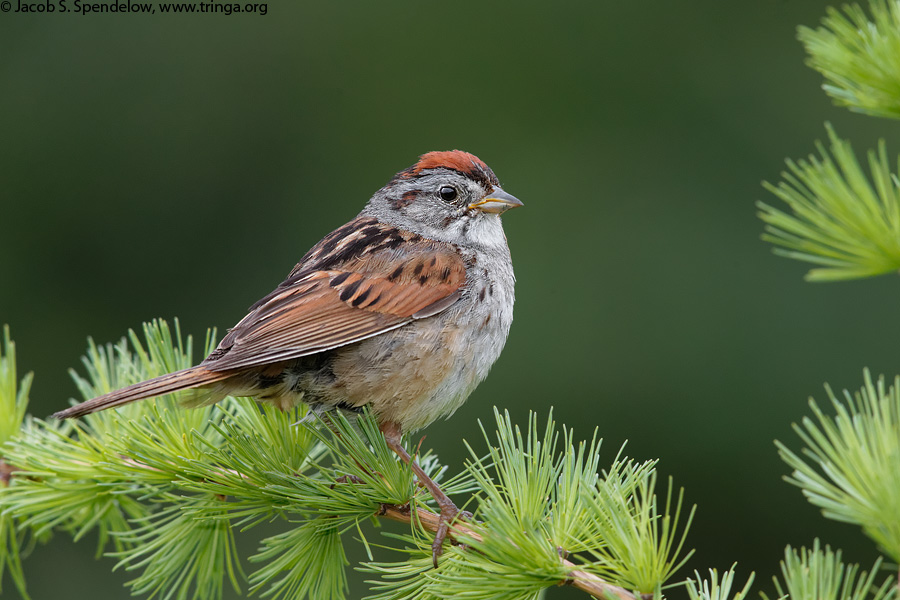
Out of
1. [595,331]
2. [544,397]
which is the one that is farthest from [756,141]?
[544,397]

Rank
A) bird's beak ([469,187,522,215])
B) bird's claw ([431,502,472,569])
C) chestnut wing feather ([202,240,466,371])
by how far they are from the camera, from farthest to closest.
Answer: bird's beak ([469,187,522,215]), chestnut wing feather ([202,240,466,371]), bird's claw ([431,502,472,569])

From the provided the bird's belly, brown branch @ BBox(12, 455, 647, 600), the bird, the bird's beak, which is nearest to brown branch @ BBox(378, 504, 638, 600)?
brown branch @ BBox(12, 455, 647, 600)

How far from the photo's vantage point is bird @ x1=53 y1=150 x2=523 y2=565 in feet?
8.74

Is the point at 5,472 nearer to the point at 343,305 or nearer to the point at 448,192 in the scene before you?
the point at 343,305

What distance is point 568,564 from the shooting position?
1.73 m

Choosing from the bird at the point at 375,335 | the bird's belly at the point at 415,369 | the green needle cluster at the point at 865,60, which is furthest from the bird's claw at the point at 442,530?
the green needle cluster at the point at 865,60

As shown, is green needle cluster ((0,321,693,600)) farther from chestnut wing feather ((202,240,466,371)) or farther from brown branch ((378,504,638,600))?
chestnut wing feather ((202,240,466,371))

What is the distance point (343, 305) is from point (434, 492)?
771mm

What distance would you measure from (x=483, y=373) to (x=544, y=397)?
97.9 inches

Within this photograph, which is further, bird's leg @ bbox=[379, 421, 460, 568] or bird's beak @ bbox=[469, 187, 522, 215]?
bird's beak @ bbox=[469, 187, 522, 215]

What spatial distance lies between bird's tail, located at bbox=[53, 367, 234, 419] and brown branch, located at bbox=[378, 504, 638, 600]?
2.10ft

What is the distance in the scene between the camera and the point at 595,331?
5520 millimetres

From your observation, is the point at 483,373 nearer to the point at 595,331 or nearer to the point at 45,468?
the point at 45,468

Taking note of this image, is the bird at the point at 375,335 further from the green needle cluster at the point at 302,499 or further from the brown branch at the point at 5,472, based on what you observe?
the brown branch at the point at 5,472
